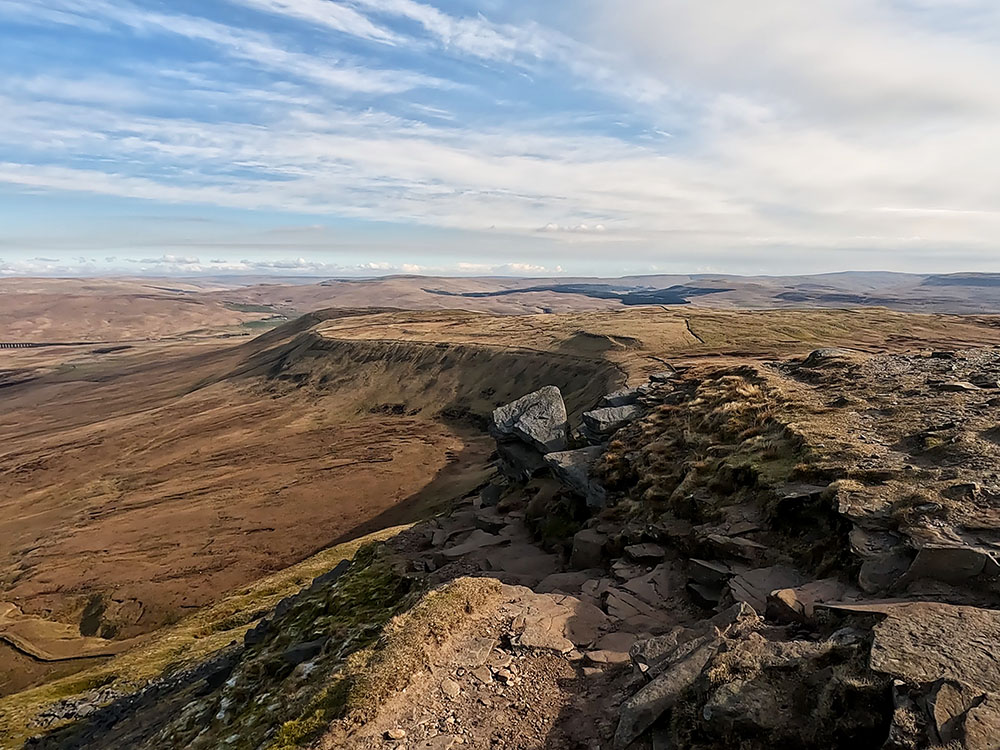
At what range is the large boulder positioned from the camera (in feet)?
93.1

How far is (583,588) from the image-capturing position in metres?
16.1

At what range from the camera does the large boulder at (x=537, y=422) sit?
93.1 feet

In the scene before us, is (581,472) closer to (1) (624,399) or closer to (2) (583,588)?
(2) (583,588)

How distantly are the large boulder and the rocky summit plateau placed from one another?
0.65ft

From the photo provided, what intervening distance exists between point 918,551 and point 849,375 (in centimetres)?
1914

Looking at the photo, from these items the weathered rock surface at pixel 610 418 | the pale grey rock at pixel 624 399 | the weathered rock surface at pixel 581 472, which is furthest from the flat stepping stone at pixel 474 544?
the pale grey rock at pixel 624 399

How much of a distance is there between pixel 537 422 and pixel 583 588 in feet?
45.6

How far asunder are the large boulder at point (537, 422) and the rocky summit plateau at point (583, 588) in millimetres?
198

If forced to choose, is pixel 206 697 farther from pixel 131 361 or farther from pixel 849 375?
pixel 131 361

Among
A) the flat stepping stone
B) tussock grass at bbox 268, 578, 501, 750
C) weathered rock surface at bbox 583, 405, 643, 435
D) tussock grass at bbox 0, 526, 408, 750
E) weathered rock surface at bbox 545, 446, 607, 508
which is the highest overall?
weathered rock surface at bbox 583, 405, 643, 435

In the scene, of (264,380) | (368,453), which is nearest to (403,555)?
(368,453)

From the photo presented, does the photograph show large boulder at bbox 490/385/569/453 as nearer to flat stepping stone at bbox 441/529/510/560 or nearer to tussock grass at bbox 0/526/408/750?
flat stepping stone at bbox 441/529/510/560

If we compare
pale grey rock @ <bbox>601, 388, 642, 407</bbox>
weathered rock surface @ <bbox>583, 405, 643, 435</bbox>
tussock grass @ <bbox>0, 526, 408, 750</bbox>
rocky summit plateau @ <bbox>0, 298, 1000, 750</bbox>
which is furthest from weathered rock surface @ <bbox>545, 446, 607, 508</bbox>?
tussock grass @ <bbox>0, 526, 408, 750</bbox>

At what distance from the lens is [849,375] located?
28.5m
